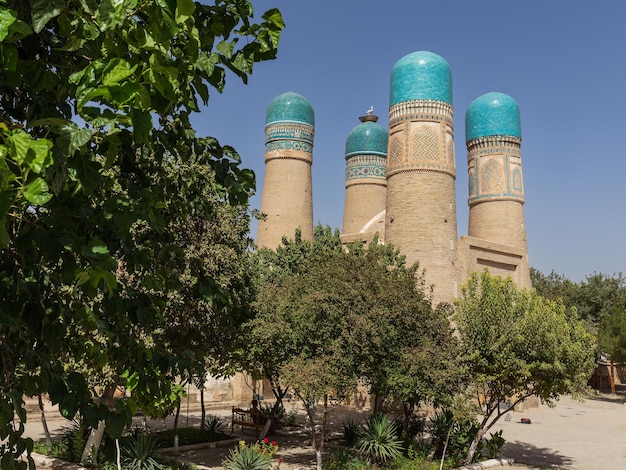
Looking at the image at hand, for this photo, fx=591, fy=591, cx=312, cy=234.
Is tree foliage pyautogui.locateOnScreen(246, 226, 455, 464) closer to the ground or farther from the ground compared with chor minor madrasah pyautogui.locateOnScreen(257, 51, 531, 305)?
closer to the ground

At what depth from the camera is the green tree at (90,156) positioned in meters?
1.52

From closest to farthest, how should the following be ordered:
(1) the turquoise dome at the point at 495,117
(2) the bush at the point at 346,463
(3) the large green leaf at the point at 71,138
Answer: (3) the large green leaf at the point at 71,138 → (2) the bush at the point at 346,463 → (1) the turquoise dome at the point at 495,117

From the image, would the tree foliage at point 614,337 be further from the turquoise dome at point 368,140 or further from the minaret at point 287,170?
the minaret at point 287,170

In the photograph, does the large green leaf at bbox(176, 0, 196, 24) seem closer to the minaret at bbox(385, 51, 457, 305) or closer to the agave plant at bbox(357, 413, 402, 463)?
the agave plant at bbox(357, 413, 402, 463)

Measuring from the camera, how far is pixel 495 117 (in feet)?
84.7

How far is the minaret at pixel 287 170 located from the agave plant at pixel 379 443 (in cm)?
1232

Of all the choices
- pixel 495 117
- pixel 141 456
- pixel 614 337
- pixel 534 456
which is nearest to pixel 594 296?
pixel 614 337

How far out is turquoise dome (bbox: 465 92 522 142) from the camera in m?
25.7

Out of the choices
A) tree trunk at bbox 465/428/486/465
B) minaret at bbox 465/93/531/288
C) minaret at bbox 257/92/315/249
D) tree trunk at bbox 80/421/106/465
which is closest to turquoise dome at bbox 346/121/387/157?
minaret at bbox 257/92/315/249

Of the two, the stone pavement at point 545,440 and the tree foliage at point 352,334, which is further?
the stone pavement at point 545,440

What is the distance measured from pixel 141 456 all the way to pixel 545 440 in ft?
37.8

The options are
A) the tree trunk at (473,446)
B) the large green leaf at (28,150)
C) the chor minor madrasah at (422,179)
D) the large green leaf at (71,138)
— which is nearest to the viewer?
the large green leaf at (28,150)

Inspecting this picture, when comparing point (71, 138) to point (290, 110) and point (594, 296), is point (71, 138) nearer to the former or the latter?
point (290, 110)

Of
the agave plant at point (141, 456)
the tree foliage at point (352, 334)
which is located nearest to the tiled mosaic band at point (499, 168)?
the tree foliage at point (352, 334)
